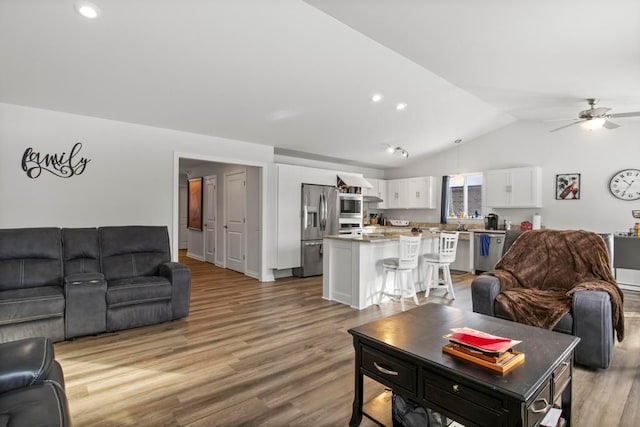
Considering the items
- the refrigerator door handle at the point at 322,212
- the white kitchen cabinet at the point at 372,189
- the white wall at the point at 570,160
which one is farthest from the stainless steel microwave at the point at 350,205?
the white wall at the point at 570,160

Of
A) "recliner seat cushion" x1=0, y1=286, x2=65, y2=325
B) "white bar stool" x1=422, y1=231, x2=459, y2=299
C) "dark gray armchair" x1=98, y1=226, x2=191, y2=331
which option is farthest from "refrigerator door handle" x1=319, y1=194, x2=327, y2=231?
"recliner seat cushion" x1=0, y1=286, x2=65, y2=325

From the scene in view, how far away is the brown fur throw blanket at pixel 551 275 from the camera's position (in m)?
2.82

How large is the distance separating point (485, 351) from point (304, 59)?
3.30 meters

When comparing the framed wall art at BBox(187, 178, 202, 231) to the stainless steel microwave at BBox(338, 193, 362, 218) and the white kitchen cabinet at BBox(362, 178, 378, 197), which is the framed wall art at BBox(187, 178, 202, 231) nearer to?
the stainless steel microwave at BBox(338, 193, 362, 218)

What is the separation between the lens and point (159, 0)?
8.66ft

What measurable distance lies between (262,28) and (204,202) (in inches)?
227

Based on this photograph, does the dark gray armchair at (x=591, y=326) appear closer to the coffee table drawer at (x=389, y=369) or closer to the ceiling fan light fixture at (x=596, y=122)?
the coffee table drawer at (x=389, y=369)

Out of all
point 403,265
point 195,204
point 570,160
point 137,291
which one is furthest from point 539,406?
point 195,204

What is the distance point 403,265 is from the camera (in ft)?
14.2

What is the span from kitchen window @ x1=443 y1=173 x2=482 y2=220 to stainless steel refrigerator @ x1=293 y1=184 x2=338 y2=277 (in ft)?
10.1

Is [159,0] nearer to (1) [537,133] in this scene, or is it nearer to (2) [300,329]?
(2) [300,329]

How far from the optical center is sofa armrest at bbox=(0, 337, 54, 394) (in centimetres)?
146

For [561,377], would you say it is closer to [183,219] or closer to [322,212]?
[322,212]

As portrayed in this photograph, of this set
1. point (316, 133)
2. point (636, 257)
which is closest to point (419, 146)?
point (316, 133)
